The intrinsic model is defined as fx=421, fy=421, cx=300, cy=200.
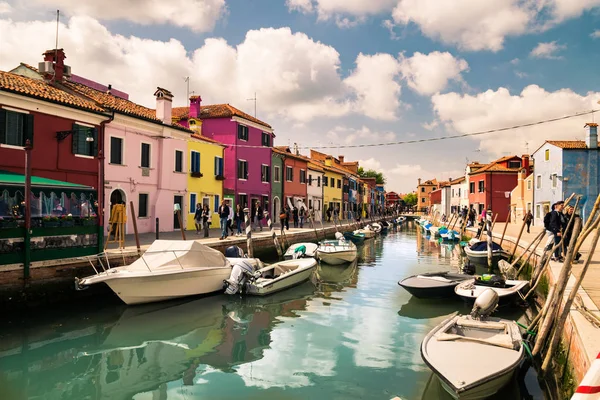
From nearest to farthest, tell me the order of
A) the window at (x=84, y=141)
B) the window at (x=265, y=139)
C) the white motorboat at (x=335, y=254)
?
the window at (x=84, y=141) < the white motorboat at (x=335, y=254) < the window at (x=265, y=139)

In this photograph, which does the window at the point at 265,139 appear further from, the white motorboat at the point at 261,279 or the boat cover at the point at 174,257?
the boat cover at the point at 174,257

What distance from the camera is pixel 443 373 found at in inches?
229

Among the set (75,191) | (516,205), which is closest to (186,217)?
(75,191)

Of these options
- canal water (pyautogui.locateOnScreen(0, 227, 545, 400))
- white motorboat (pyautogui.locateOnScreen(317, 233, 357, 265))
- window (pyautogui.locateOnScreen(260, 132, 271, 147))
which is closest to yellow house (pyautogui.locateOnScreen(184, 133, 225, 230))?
window (pyautogui.locateOnScreen(260, 132, 271, 147))

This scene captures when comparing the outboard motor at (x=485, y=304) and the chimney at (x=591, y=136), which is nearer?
the outboard motor at (x=485, y=304)

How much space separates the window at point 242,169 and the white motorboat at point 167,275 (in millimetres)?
18016

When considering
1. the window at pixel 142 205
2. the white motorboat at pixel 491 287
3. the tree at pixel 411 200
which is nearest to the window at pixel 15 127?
the window at pixel 142 205

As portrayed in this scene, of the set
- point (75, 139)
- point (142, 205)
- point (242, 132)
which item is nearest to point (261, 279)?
point (75, 139)

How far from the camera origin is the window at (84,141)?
17750mm

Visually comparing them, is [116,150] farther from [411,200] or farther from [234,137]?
[411,200]

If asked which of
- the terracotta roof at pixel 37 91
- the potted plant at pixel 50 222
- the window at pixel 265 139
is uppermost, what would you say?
the window at pixel 265 139

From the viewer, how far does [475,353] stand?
639cm

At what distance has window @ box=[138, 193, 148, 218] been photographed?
21828 mm

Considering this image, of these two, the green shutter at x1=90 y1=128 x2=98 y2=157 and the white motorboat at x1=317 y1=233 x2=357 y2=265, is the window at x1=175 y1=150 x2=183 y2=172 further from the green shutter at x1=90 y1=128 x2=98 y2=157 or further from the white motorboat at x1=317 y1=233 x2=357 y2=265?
the white motorboat at x1=317 y1=233 x2=357 y2=265
